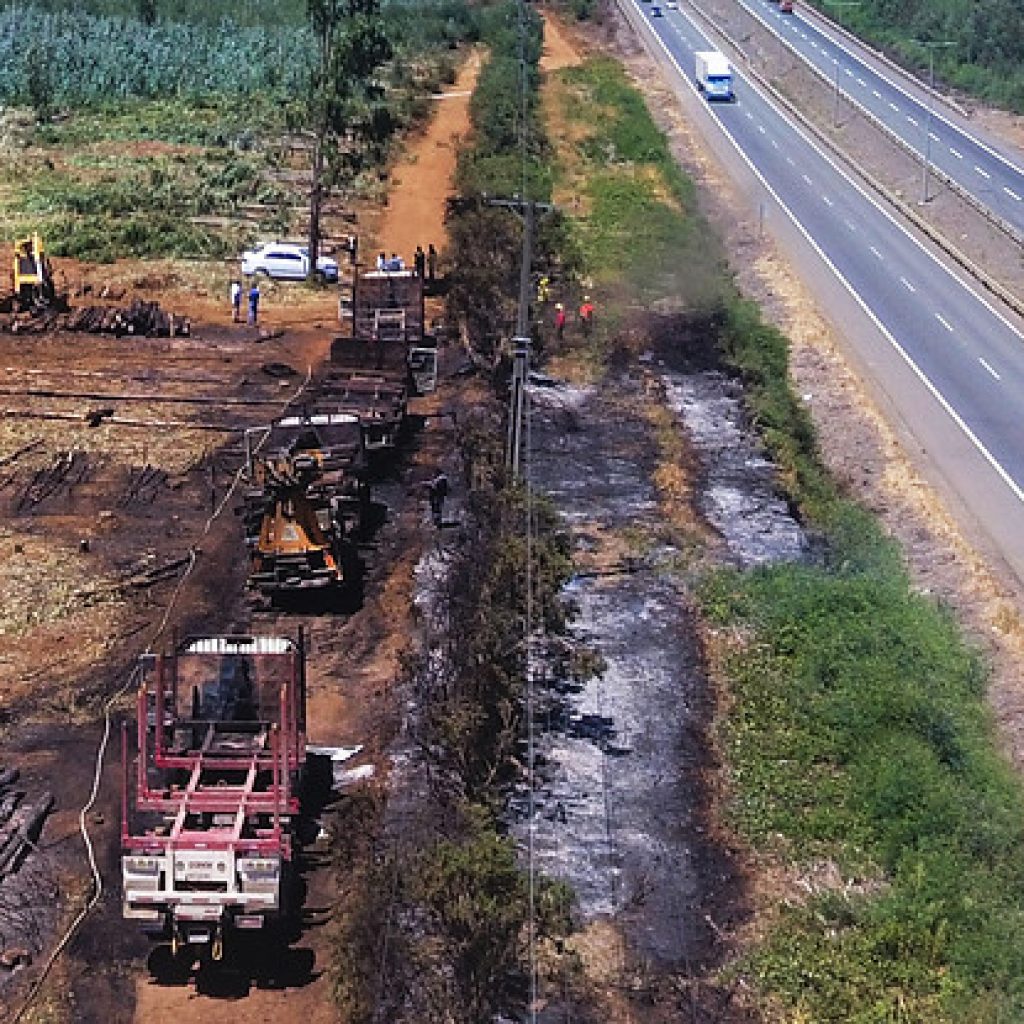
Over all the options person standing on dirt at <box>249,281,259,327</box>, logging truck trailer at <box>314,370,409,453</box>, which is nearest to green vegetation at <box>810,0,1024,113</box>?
person standing on dirt at <box>249,281,259,327</box>

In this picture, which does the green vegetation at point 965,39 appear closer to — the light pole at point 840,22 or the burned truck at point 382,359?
the light pole at point 840,22

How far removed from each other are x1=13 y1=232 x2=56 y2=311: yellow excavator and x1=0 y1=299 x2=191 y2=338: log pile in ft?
1.70

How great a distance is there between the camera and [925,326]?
48.5m

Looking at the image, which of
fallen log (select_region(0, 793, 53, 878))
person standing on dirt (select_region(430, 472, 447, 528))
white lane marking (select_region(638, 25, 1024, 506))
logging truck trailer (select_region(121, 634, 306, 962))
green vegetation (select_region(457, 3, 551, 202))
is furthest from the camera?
green vegetation (select_region(457, 3, 551, 202))

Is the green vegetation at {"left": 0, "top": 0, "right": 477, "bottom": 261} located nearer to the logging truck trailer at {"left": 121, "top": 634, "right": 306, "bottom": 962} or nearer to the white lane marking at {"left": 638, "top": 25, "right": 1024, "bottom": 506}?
the white lane marking at {"left": 638, "top": 25, "right": 1024, "bottom": 506}

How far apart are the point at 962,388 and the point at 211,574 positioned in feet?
69.3

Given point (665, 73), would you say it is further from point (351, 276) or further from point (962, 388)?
point (962, 388)

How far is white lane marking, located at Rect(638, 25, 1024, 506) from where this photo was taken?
37.9m

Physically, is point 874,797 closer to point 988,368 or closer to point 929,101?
point 988,368

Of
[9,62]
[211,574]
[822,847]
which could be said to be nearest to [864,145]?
[9,62]

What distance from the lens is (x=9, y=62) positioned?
80.4m

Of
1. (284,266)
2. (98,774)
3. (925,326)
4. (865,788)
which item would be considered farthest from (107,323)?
(865,788)

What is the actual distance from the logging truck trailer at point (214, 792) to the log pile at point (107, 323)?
953 inches

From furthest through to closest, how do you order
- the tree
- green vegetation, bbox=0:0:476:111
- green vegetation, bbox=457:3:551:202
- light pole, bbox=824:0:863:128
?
light pole, bbox=824:0:863:128 < green vegetation, bbox=0:0:476:111 < green vegetation, bbox=457:3:551:202 < the tree
